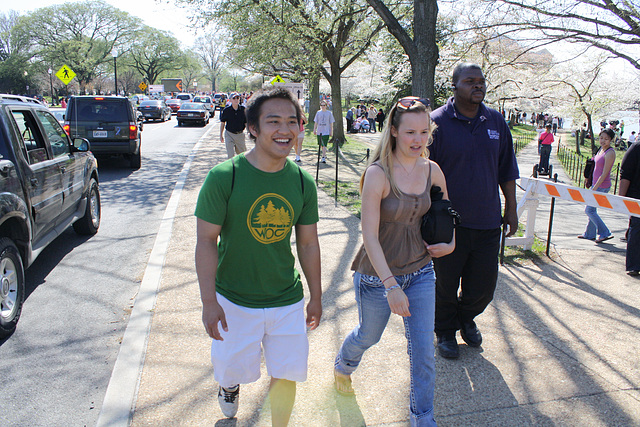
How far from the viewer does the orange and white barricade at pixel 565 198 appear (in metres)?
5.40

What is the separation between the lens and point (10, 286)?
4.18m

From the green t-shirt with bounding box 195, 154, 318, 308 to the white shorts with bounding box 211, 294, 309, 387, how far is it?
5 centimetres

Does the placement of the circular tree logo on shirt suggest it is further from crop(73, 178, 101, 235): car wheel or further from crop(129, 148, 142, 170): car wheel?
crop(129, 148, 142, 170): car wheel

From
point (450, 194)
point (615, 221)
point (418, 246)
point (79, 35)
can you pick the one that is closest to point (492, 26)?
point (615, 221)

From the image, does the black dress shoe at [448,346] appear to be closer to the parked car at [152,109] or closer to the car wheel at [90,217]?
the car wheel at [90,217]

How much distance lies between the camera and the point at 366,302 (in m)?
2.89

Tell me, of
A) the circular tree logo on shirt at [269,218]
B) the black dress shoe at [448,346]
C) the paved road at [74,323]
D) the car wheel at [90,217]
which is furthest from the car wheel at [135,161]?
the circular tree logo on shirt at [269,218]

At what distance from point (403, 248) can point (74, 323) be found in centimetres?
312

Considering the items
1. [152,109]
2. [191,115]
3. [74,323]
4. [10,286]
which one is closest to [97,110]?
[10,286]

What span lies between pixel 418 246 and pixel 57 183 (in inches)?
180

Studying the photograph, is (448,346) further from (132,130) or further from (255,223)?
(132,130)

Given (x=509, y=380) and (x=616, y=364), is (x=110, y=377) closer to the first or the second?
(x=509, y=380)

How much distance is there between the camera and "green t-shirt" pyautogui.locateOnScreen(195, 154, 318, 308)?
7.54ft

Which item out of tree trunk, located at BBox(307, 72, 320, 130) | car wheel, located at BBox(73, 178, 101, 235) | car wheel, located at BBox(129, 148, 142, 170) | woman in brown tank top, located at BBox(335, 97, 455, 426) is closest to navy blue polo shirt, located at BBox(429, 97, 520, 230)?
woman in brown tank top, located at BBox(335, 97, 455, 426)
